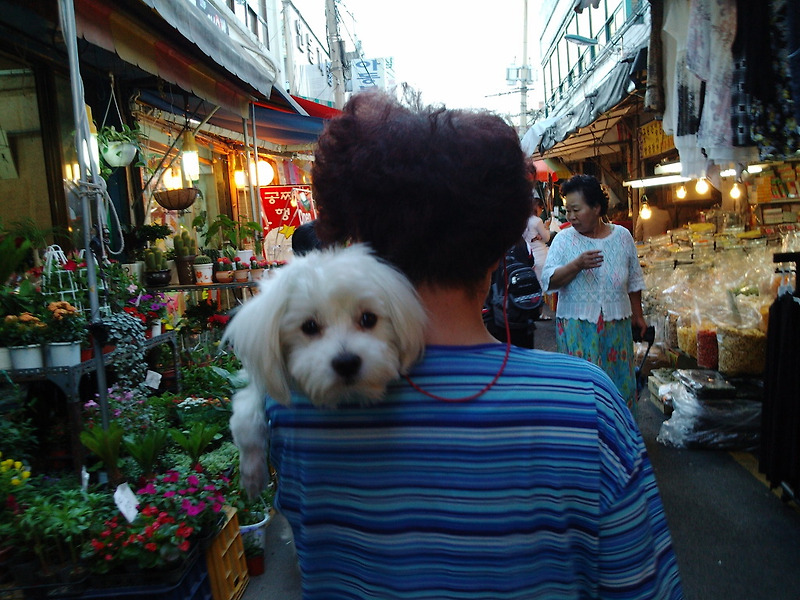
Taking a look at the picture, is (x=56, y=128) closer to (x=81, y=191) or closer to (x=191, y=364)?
(x=191, y=364)

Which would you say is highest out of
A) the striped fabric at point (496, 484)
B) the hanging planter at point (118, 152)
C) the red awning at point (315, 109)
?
the red awning at point (315, 109)

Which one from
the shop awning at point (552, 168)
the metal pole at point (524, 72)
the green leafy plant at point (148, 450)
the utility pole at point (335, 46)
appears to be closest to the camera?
the green leafy plant at point (148, 450)

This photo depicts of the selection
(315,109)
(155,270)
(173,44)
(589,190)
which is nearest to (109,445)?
(155,270)

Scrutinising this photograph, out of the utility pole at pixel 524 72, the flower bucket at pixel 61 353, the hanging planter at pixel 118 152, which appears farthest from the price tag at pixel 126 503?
the utility pole at pixel 524 72

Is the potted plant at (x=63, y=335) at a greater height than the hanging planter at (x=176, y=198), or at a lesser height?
lesser

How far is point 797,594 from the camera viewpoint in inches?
114

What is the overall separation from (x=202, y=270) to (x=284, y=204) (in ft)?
12.3

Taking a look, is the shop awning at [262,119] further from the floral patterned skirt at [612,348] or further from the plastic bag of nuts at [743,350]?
the plastic bag of nuts at [743,350]

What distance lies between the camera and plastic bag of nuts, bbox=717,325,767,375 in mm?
4758

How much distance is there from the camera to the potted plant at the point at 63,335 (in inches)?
138

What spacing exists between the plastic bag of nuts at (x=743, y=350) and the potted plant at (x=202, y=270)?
463 cm

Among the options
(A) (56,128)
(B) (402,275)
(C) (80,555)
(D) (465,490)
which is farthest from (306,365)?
(A) (56,128)

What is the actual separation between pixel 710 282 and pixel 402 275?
6.31m

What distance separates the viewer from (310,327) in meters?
1.04
